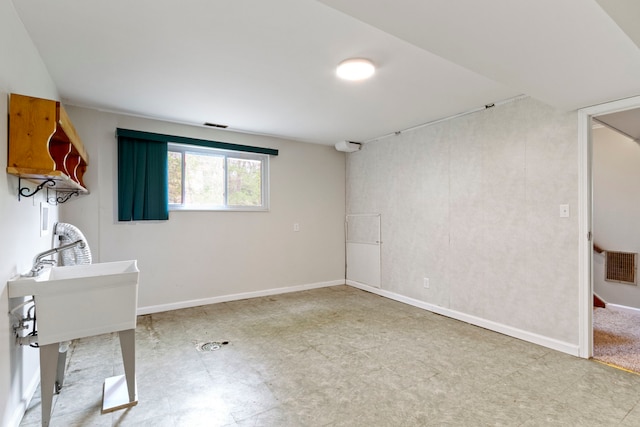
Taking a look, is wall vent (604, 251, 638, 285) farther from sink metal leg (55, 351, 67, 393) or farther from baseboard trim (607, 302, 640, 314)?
sink metal leg (55, 351, 67, 393)

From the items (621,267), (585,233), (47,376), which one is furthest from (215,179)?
(621,267)

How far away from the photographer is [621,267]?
13.1 ft

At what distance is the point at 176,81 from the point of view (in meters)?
2.63

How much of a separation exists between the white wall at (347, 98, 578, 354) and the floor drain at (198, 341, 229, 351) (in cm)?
239

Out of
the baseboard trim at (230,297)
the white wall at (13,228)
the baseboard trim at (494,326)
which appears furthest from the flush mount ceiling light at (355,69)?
the baseboard trim at (230,297)

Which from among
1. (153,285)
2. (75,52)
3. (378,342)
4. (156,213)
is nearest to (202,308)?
(153,285)

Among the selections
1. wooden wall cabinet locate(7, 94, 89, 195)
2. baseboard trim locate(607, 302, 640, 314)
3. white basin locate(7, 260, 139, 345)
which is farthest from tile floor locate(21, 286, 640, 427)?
baseboard trim locate(607, 302, 640, 314)

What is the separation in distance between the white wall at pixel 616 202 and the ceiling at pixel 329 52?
2.30m

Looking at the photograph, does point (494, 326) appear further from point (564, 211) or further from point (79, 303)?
point (79, 303)

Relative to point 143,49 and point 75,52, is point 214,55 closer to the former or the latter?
point 143,49

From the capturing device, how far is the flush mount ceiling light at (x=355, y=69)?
2240 mm

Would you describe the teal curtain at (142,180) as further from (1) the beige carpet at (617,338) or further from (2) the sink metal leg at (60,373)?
(1) the beige carpet at (617,338)

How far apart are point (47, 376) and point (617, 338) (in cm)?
443

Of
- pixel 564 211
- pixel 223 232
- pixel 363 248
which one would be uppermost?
pixel 564 211
